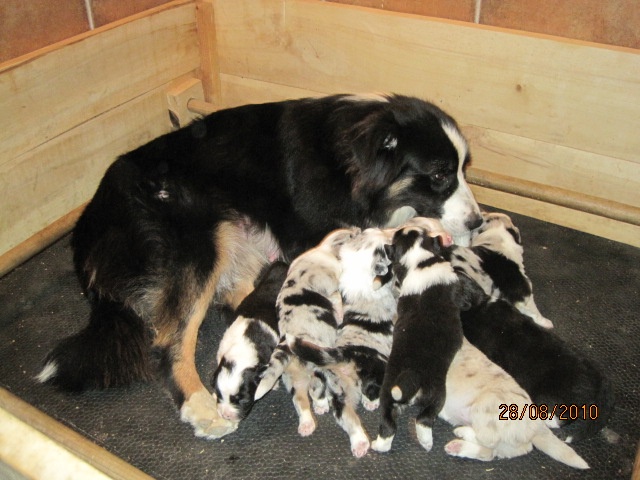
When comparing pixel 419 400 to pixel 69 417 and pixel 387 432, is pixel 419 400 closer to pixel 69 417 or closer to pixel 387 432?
pixel 387 432

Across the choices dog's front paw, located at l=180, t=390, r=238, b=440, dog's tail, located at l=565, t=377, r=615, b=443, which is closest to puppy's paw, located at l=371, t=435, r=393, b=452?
dog's front paw, located at l=180, t=390, r=238, b=440

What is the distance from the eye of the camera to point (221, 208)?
8.12 feet

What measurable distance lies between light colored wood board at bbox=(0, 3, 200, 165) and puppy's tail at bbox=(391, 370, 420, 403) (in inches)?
79.6

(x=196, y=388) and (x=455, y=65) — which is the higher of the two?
(x=455, y=65)

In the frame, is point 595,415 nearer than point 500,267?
Yes

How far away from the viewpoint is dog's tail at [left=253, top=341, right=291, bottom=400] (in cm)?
198

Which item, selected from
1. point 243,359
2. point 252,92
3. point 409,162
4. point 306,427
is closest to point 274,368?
point 243,359

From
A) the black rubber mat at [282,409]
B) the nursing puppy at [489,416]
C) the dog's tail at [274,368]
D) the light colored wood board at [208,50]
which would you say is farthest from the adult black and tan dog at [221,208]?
the light colored wood board at [208,50]

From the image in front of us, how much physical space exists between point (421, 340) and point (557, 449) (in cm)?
53

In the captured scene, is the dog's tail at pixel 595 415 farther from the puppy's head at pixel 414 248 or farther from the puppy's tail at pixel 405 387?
the puppy's head at pixel 414 248

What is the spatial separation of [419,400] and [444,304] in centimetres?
34

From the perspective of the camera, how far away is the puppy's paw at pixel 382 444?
1926mm

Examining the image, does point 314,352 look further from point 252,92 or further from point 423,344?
point 252,92

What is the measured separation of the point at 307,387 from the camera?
2113 mm
